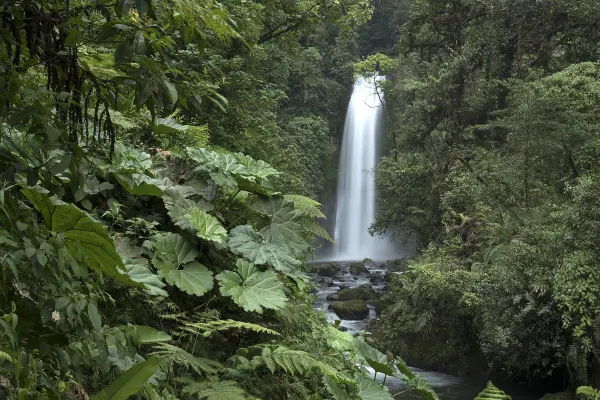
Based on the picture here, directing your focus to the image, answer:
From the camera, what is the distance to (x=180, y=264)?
3697 mm

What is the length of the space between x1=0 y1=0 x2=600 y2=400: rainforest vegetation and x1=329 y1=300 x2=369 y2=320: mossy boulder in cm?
51

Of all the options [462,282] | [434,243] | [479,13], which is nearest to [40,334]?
[462,282]

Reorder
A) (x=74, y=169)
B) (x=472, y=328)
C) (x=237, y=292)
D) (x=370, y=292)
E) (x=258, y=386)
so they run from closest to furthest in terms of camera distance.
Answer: (x=74, y=169) → (x=258, y=386) → (x=237, y=292) → (x=472, y=328) → (x=370, y=292)

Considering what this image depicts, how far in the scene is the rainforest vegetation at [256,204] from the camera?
1.90 meters

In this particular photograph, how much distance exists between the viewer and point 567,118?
11.0 meters

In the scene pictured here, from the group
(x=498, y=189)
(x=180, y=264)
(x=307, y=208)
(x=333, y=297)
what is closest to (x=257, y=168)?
(x=307, y=208)

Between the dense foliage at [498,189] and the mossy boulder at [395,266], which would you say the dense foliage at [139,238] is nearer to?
the dense foliage at [498,189]

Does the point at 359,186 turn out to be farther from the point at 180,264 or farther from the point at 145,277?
the point at 145,277

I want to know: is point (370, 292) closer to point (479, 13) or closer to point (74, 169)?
point (479, 13)

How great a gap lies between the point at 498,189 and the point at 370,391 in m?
9.51

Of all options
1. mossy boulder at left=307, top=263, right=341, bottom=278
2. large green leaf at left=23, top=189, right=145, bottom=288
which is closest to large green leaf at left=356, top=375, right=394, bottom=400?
large green leaf at left=23, top=189, right=145, bottom=288

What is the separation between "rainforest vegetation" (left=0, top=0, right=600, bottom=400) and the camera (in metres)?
1.90

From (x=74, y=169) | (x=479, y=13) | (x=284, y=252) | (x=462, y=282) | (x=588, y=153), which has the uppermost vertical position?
(x=479, y=13)

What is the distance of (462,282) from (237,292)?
817 centimetres
